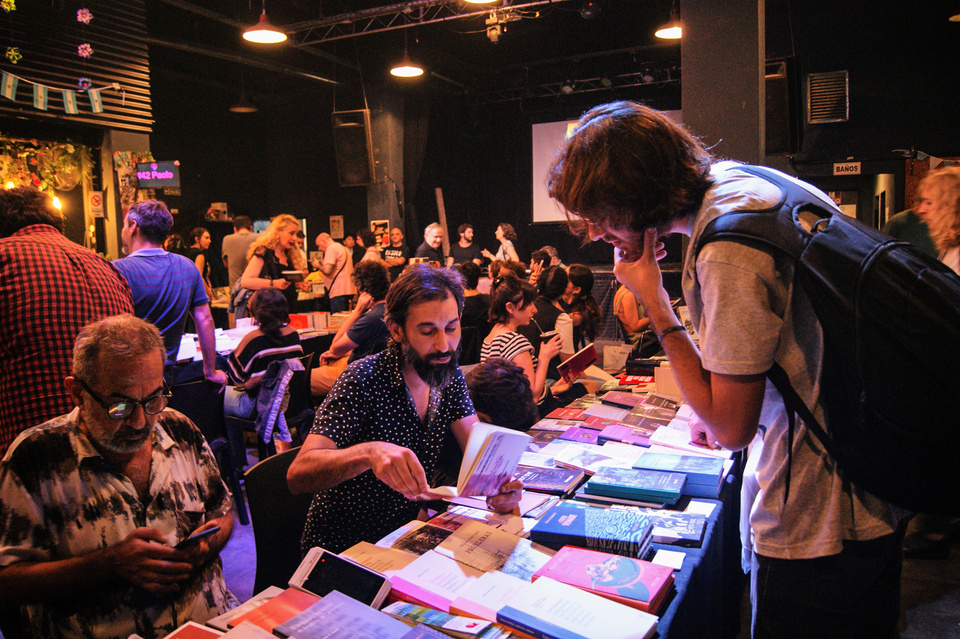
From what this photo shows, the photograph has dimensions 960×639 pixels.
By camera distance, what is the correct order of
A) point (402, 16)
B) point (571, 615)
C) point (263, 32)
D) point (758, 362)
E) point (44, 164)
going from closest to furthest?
point (758, 362) → point (571, 615) → point (44, 164) → point (263, 32) → point (402, 16)

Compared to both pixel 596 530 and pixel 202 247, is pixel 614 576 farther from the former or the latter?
pixel 202 247

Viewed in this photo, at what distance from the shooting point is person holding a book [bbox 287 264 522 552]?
1693 mm

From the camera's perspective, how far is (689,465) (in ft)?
6.47

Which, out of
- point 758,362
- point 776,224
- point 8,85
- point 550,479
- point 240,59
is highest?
point 240,59

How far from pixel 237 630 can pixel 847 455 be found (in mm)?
1055

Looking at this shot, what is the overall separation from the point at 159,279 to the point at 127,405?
241cm

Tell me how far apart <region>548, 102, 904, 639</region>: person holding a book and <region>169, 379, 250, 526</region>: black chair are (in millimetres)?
3042

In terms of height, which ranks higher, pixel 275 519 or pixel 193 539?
pixel 193 539

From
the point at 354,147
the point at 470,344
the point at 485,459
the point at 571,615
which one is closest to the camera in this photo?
the point at 571,615

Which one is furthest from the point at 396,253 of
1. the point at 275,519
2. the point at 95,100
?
the point at 275,519

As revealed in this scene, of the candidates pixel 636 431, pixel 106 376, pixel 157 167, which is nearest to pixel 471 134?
pixel 157 167

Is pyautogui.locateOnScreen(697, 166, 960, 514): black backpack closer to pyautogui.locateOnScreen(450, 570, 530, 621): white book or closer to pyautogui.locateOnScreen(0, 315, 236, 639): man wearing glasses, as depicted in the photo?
pyautogui.locateOnScreen(450, 570, 530, 621): white book

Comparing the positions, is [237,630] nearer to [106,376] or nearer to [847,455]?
[106,376]

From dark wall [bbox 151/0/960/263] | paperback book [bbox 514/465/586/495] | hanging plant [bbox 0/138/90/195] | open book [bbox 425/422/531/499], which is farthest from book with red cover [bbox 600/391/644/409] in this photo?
hanging plant [bbox 0/138/90/195]
